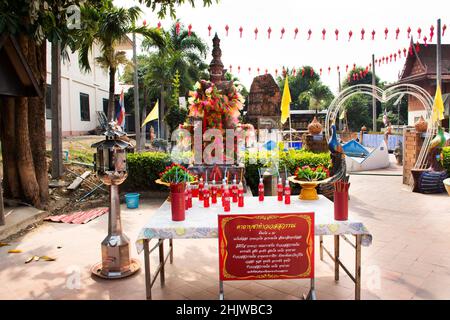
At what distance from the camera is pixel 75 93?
21578 mm

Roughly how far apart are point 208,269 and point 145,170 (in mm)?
5317

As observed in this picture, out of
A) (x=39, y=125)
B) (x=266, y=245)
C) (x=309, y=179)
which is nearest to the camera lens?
(x=266, y=245)

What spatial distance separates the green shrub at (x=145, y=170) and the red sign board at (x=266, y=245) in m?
6.47

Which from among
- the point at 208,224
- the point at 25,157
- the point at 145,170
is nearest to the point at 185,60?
the point at 145,170

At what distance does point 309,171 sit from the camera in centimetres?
433

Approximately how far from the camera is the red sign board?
331 centimetres

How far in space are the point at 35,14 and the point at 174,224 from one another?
3.80 metres

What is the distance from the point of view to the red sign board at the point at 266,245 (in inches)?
130

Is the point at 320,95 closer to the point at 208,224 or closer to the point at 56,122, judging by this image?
the point at 56,122

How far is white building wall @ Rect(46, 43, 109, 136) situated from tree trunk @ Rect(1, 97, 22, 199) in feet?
36.2

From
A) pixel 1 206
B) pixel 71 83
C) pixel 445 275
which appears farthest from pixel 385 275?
pixel 71 83

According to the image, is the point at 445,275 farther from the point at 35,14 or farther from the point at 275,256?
the point at 35,14

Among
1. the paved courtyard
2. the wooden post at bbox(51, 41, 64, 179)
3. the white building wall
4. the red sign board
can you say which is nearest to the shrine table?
the red sign board

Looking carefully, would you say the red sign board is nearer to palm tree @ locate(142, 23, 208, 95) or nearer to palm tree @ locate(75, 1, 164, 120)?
palm tree @ locate(75, 1, 164, 120)
